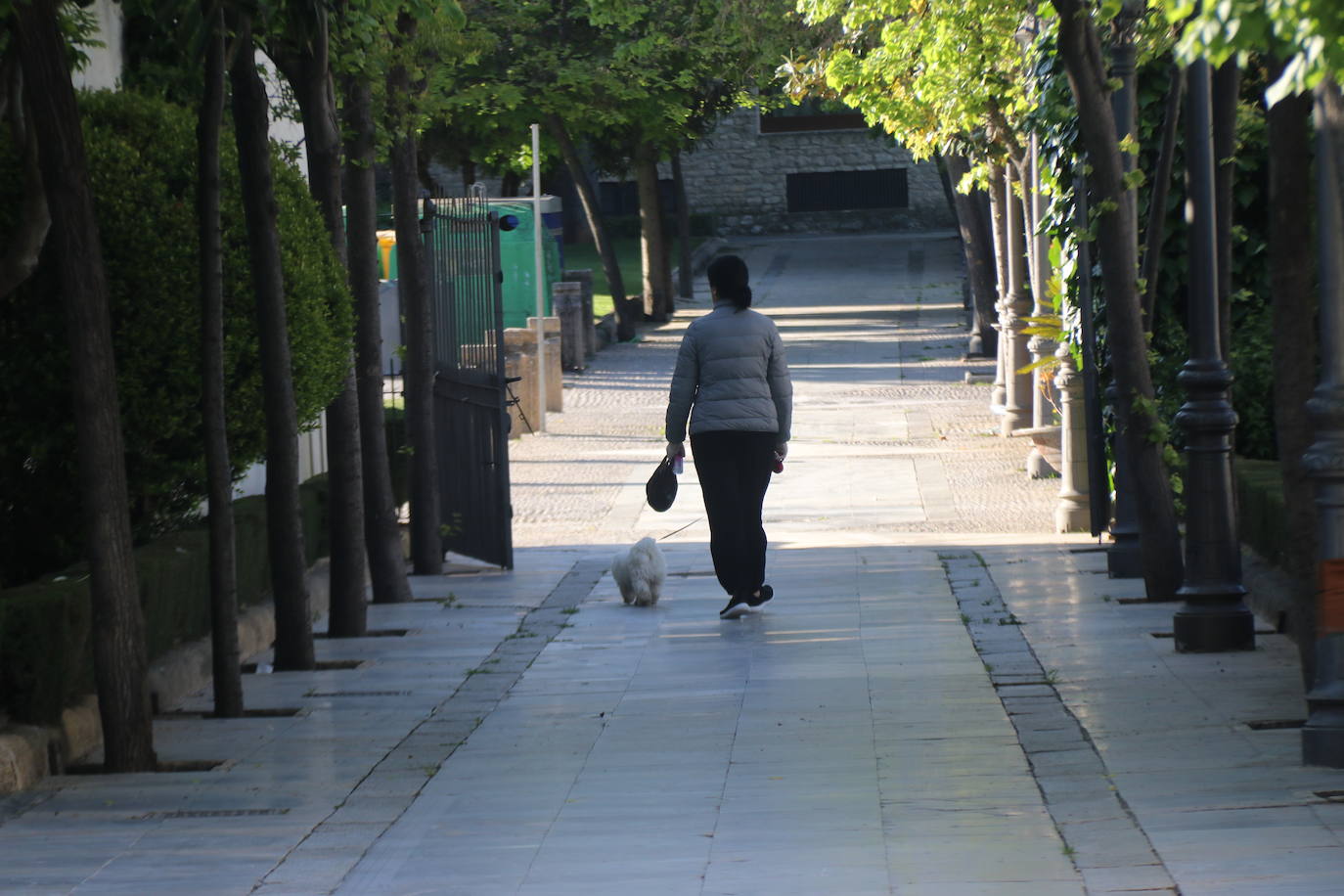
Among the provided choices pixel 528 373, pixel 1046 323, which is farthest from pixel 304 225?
pixel 528 373

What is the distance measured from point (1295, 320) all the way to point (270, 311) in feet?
13.4

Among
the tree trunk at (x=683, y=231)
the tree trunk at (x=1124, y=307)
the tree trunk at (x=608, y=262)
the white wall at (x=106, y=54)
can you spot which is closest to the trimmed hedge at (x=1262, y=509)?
the tree trunk at (x=1124, y=307)

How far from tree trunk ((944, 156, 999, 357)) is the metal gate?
15.0 m

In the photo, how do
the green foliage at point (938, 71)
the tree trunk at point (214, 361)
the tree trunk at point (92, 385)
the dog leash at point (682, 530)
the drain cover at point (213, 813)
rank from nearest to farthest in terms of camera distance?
1. the drain cover at point (213, 813)
2. the tree trunk at point (92, 385)
3. the tree trunk at point (214, 361)
4. the dog leash at point (682, 530)
5. the green foliage at point (938, 71)

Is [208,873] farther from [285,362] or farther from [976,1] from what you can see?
[976,1]

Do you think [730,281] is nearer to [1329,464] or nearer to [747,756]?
[747,756]

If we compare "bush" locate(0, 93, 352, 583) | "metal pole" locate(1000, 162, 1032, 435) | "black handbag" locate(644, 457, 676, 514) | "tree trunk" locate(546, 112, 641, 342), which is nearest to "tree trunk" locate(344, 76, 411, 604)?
"black handbag" locate(644, 457, 676, 514)

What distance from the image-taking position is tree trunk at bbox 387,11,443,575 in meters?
11.9

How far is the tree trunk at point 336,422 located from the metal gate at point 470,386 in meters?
2.43

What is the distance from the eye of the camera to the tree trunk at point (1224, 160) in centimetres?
923

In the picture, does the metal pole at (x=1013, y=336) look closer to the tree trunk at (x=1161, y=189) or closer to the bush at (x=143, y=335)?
the tree trunk at (x=1161, y=189)

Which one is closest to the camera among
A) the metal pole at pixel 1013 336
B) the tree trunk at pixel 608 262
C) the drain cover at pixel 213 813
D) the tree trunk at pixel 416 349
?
the drain cover at pixel 213 813

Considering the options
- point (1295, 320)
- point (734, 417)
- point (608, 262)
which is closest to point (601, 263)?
point (608, 262)

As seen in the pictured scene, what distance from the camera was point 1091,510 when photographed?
498 inches
